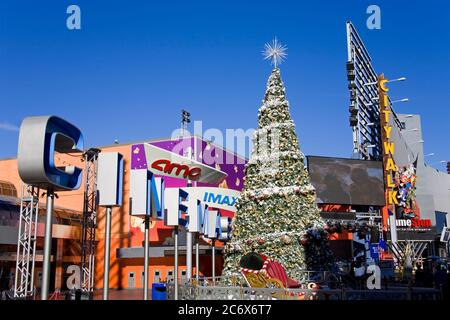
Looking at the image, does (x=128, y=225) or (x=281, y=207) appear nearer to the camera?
(x=281, y=207)

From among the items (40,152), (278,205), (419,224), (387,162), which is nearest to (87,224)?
(278,205)

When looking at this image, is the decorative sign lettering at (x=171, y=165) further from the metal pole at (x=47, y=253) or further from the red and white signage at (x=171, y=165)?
the metal pole at (x=47, y=253)

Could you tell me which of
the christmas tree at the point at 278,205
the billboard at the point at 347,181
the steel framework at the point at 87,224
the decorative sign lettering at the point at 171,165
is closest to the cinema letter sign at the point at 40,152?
the christmas tree at the point at 278,205

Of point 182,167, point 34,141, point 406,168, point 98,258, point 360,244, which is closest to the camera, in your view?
point 34,141

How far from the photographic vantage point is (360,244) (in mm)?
37125

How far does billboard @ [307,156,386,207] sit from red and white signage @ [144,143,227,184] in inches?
363

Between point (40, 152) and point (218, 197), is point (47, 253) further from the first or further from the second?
point (218, 197)

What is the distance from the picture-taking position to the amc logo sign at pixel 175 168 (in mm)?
28906

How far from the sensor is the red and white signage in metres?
28.6

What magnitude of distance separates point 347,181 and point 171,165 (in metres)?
14.5

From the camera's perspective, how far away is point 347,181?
117ft
